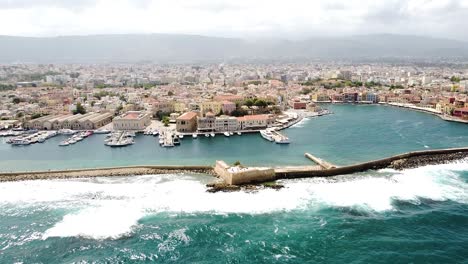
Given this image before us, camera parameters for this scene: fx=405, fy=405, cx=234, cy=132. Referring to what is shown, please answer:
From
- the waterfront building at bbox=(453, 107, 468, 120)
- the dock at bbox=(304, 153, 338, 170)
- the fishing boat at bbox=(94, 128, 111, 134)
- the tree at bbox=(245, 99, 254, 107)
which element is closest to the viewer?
the dock at bbox=(304, 153, 338, 170)

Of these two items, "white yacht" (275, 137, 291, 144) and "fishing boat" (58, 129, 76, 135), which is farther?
"fishing boat" (58, 129, 76, 135)

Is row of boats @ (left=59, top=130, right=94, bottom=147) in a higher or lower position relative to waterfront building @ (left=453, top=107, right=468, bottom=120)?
lower

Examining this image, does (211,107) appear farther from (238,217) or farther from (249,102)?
(238,217)

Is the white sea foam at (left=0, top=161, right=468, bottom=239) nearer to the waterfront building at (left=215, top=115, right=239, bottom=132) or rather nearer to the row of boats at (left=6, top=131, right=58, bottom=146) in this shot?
the row of boats at (left=6, top=131, right=58, bottom=146)

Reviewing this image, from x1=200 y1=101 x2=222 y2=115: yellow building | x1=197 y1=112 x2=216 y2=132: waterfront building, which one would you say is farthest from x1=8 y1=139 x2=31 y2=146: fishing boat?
x1=200 y1=101 x2=222 y2=115: yellow building

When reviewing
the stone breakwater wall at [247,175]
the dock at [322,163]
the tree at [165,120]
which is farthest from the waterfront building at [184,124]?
the stone breakwater wall at [247,175]

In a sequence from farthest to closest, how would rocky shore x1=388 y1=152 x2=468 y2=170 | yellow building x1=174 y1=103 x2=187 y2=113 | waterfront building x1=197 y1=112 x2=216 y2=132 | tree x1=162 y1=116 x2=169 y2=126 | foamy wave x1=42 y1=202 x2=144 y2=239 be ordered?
yellow building x1=174 y1=103 x2=187 y2=113 → tree x1=162 y1=116 x2=169 y2=126 → waterfront building x1=197 y1=112 x2=216 y2=132 → rocky shore x1=388 y1=152 x2=468 y2=170 → foamy wave x1=42 y1=202 x2=144 y2=239

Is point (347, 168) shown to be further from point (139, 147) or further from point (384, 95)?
point (384, 95)

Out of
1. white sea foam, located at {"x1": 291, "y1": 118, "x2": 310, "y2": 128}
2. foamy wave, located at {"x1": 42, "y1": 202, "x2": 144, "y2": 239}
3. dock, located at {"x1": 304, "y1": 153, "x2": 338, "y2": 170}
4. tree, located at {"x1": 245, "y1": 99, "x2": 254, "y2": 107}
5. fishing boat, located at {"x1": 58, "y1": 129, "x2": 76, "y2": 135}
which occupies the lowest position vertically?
fishing boat, located at {"x1": 58, "y1": 129, "x2": 76, "y2": 135}
